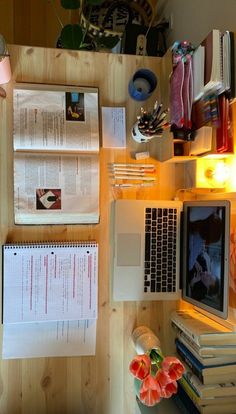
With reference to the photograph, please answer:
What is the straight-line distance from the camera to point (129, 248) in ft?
4.27

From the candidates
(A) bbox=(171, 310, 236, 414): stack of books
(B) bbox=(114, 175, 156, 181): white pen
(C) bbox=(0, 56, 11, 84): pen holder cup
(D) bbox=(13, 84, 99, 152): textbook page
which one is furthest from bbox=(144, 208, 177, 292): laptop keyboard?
(C) bbox=(0, 56, 11, 84): pen holder cup

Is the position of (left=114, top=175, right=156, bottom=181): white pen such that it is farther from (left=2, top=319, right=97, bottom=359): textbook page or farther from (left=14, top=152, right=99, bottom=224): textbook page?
(left=2, top=319, right=97, bottom=359): textbook page

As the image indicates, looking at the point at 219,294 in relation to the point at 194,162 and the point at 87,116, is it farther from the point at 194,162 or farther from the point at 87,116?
the point at 87,116

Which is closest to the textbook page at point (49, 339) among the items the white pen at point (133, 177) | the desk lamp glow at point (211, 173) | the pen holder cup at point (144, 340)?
the pen holder cup at point (144, 340)

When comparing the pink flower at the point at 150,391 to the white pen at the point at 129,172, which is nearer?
the pink flower at the point at 150,391

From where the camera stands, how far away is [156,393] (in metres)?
1.03

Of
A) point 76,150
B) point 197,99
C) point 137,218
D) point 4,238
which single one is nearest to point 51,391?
point 4,238

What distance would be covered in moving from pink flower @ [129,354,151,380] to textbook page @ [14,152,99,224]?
0.50 m

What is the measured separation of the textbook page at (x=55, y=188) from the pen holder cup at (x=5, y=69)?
10.0 inches

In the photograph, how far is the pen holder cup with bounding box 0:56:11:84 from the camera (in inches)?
45.3

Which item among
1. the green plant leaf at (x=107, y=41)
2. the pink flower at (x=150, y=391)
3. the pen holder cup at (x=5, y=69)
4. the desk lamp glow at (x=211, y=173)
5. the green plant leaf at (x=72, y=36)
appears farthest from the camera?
the green plant leaf at (x=107, y=41)

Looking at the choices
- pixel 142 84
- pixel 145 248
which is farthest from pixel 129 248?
pixel 142 84

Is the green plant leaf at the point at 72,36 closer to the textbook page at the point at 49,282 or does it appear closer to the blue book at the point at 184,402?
the textbook page at the point at 49,282

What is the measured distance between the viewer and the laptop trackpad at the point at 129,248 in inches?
51.2
